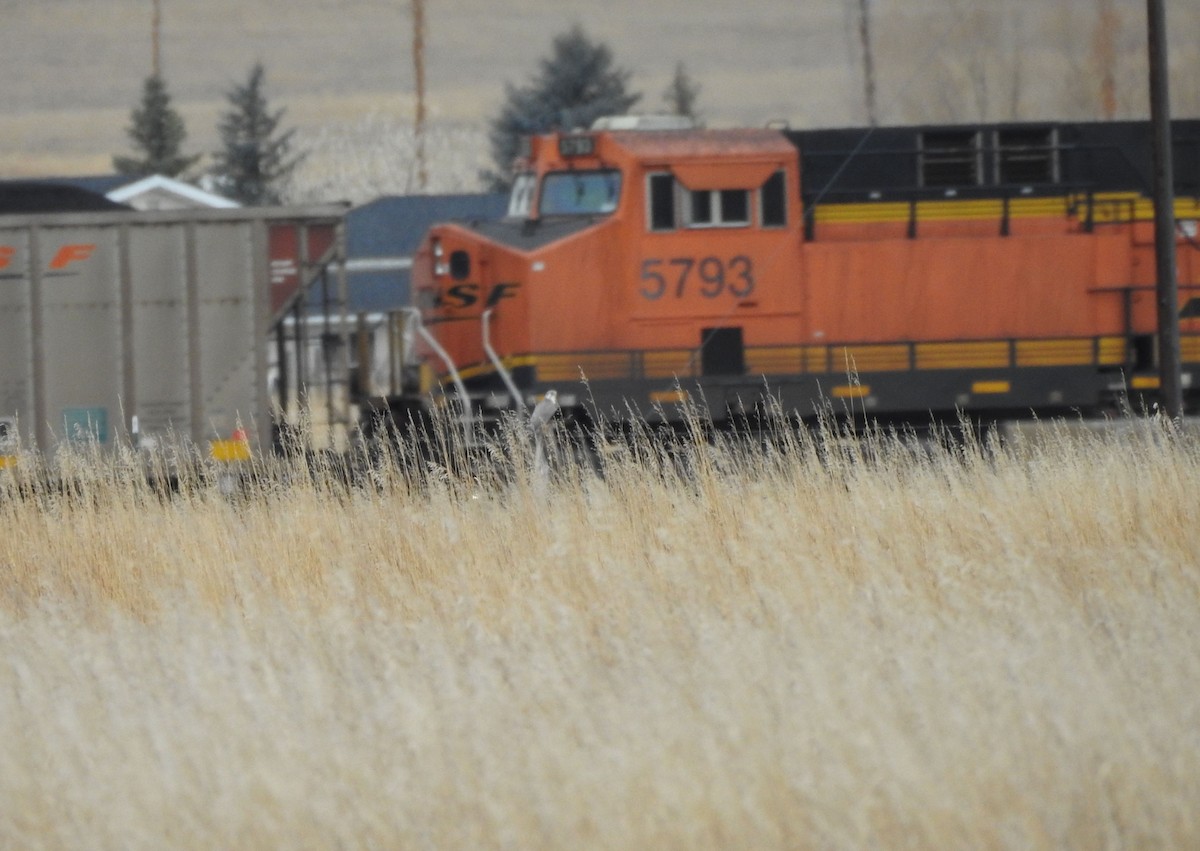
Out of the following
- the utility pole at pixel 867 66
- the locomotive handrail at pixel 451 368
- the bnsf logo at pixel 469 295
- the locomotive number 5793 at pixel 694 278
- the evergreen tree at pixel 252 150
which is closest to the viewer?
the locomotive handrail at pixel 451 368

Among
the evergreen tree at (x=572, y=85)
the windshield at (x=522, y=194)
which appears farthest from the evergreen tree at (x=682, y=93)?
the windshield at (x=522, y=194)

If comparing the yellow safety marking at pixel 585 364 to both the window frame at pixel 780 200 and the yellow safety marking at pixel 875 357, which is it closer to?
the window frame at pixel 780 200

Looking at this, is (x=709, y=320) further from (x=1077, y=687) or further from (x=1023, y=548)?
(x=1077, y=687)

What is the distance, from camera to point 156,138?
210 ft

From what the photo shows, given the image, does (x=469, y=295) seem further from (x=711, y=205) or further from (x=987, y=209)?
(x=987, y=209)

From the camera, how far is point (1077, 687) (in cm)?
462

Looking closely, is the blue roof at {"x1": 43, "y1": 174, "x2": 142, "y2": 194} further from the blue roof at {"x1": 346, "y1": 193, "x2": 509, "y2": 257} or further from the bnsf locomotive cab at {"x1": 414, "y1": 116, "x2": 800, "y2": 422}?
the bnsf locomotive cab at {"x1": 414, "y1": 116, "x2": 800, "y2": 422}

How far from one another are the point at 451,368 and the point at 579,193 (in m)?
2.18

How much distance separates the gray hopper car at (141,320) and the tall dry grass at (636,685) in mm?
4047

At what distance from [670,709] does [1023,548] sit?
131 inches

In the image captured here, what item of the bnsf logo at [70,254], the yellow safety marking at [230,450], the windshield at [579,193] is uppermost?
the windshield at [579,193]

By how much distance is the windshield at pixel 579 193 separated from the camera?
14586mm

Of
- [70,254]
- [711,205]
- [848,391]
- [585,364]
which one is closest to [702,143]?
[711,205]

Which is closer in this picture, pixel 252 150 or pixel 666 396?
pixel 666 396
